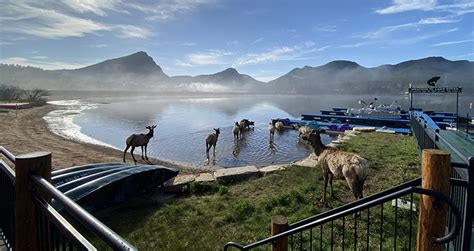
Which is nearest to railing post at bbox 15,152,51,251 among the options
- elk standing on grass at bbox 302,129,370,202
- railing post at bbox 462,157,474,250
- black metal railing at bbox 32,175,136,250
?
black metal railing at bbox 32,175,136,250

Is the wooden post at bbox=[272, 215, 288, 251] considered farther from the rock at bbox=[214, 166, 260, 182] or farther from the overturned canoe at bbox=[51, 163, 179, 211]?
the rock at bbox=[214, 166, 260, 182]

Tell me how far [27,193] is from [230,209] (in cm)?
536

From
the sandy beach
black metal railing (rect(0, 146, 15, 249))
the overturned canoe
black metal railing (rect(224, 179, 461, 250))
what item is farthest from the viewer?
the sandy beach

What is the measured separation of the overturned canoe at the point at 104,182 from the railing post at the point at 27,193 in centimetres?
451

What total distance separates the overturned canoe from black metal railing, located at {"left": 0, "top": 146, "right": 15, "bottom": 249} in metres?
3.16

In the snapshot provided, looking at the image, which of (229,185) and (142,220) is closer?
(142,220)

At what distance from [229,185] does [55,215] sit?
781 cm

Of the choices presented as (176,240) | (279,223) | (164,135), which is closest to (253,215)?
(176,240)

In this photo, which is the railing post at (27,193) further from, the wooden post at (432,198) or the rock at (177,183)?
the rock at (177,183)

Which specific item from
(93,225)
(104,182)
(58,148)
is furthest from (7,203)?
(58,148)

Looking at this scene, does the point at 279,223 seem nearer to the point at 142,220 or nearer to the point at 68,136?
the point at 142,220

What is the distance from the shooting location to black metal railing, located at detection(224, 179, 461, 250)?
293 cm

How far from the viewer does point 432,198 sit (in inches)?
106

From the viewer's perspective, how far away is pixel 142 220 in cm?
723
